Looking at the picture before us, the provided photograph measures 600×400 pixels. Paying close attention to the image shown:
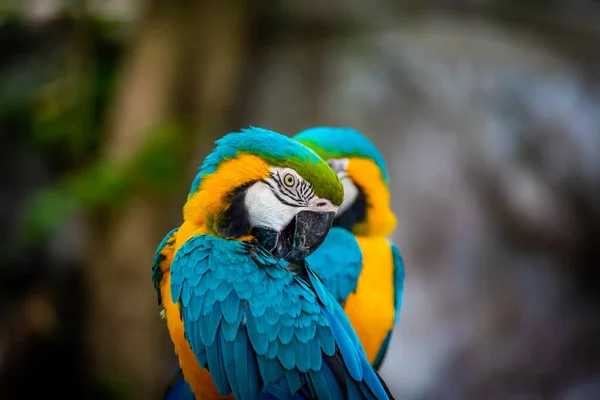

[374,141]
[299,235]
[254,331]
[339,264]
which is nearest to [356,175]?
[339,264]

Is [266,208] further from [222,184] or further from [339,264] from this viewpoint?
[339,264]

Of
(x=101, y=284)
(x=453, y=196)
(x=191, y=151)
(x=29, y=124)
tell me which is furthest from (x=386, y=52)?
(x=29, y=124)

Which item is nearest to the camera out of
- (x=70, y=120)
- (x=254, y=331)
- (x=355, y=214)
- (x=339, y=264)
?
(x=254, y=331)

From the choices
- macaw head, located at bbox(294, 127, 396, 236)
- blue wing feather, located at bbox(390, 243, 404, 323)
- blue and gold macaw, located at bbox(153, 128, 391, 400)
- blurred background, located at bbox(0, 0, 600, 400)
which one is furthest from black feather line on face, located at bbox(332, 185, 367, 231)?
blurred background, located at bbox(0, 0, 600, 400)

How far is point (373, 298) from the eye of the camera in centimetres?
128

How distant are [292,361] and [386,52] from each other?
2.88 metres

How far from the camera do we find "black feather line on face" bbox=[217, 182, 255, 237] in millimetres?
938

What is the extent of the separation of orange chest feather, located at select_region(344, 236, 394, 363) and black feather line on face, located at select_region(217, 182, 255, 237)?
39 centimetres

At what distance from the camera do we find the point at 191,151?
10.4 feet

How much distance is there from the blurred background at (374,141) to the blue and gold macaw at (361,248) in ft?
4.93

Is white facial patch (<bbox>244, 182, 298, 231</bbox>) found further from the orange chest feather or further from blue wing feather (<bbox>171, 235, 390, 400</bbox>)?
the orange chest feather

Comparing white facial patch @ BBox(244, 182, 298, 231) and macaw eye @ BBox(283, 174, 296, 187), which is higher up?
macaw eye @ BBox(283, 174, 296, 187)

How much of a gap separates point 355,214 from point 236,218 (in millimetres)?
447

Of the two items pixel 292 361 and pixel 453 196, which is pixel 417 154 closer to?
pixel 453 196
